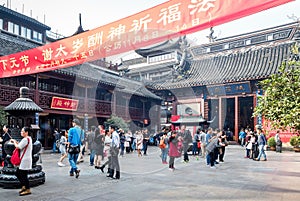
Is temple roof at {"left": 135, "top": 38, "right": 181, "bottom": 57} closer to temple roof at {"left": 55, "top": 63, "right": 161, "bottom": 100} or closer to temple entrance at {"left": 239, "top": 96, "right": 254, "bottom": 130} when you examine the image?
temple roof at {"left": 55, "top": 63, "right": 161, "bottom": 100}

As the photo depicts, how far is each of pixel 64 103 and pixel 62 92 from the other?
2.12m

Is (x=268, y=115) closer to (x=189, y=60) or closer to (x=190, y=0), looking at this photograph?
(x=190, y=0)

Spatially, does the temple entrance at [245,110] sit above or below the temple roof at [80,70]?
below

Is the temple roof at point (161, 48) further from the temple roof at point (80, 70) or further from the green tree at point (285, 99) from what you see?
the green tree at point (285, 99)

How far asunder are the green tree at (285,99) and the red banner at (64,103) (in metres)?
14.0

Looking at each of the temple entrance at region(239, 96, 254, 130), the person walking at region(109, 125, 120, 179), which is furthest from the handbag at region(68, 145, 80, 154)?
the temple entrance at region(239, 96, 254, 130)

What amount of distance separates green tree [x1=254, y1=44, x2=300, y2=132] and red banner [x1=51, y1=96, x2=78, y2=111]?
14012mm

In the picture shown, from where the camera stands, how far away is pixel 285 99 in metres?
5.96

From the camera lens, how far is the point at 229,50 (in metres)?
26.4

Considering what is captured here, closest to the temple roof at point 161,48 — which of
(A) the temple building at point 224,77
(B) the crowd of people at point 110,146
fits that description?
(A) the temple building at point 224,77

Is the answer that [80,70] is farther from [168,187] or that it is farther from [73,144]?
[168,187]

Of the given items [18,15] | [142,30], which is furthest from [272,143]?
[18,15]

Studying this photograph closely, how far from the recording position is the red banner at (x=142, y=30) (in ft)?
15.2

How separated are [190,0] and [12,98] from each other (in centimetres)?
1326
